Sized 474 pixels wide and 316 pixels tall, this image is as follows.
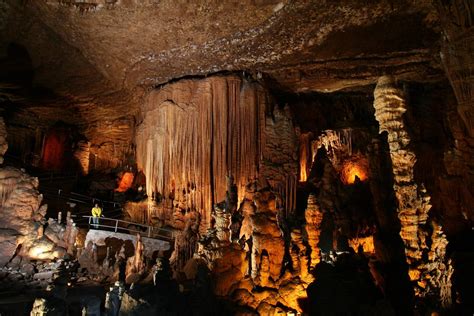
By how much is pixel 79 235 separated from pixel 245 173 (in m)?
5.34

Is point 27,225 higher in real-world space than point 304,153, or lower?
lower

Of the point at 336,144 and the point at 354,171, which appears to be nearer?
the point at 336,144

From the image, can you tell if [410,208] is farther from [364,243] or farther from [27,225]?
[27,225]

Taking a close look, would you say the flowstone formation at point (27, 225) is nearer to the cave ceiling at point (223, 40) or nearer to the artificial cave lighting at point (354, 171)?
the cave ceiling at point (223, 40)

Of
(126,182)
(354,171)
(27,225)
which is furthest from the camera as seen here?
(126,182)

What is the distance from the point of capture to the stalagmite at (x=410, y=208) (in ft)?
21.1

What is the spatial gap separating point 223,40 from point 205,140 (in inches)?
119

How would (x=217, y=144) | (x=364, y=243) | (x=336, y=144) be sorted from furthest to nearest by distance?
(x=336, y=144) → (x=364, y=243) → (x=217, y=144)

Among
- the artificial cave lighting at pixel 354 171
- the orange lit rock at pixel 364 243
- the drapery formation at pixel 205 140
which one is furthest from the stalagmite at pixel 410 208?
the artificial cave lighting at pixel 354 171

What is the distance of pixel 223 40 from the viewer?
951 centimetres

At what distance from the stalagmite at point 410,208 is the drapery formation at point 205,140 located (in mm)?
4217

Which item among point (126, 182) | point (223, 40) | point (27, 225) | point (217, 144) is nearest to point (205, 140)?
point (217, 144)

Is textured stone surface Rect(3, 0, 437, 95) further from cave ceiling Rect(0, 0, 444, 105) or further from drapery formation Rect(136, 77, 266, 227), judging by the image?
drapery formation Rect(136, 77, 266, 227)

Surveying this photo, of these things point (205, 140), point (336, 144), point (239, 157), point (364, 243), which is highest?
point (336, 144)
